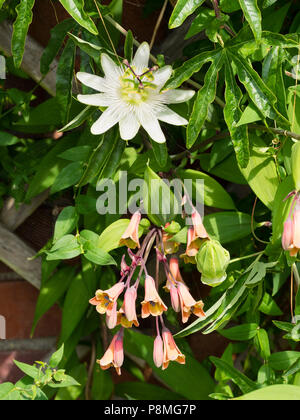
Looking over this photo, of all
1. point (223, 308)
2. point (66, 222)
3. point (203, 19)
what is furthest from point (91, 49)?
point (223, 308)

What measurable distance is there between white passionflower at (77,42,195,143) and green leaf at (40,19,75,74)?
4.3 inches

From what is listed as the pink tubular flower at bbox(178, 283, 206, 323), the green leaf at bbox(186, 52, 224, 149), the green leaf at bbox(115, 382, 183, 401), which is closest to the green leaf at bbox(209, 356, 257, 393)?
the pink tubular flower at bbox(178, 283, 206, 323)

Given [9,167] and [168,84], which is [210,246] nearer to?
[168,84]

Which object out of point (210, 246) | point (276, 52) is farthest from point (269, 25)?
point (210, 246)

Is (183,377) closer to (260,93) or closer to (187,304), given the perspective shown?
(187,304)

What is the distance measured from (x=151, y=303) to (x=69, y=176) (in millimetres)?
267

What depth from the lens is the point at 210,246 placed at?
0.72m

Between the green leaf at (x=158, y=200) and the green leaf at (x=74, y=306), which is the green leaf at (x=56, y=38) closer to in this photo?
the green leaf at (x=158, y=200)

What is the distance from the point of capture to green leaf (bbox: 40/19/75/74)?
32.7 inches

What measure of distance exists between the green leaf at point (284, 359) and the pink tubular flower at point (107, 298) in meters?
0.28

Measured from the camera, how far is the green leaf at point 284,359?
0.87 meters

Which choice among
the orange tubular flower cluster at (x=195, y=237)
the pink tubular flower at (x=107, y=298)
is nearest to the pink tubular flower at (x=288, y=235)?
the orange tubular flower cluster at (x=195, y=237)

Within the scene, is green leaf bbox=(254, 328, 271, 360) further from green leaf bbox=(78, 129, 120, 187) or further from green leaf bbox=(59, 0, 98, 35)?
green leaf bbox=(59, 0, 98, 35)

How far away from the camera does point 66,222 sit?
35.6 inches
